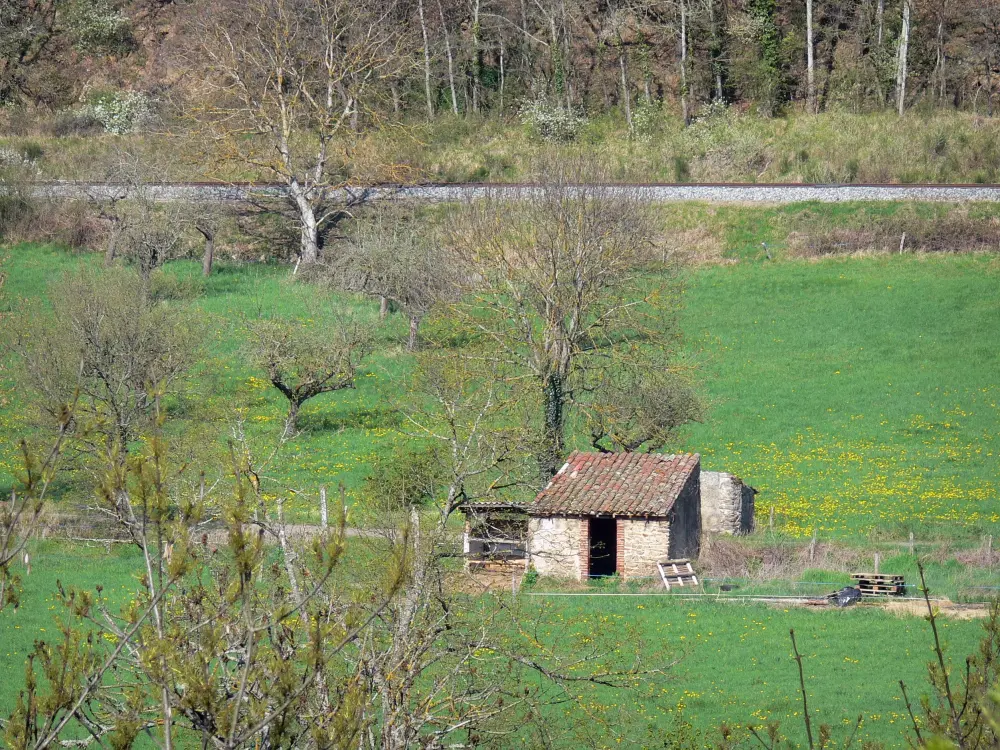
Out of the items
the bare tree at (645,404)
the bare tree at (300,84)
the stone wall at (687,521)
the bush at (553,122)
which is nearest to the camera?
the stone wall at (687,521)

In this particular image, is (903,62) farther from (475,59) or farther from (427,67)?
(427,67)

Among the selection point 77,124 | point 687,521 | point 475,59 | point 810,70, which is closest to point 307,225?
point 77,124

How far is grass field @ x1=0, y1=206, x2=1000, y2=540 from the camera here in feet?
111

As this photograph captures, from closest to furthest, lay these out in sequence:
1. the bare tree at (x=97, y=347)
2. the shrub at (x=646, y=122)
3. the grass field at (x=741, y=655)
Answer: the grass field at (x=741, y=655)
the bare tree at (x=97, y=347)
the shrub at (x=646, y=122)

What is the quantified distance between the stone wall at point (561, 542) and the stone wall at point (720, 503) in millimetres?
4588

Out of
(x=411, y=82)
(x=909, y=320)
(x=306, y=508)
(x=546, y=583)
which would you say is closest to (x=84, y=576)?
(x=306, y=508)

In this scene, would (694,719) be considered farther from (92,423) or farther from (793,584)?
(92,423)

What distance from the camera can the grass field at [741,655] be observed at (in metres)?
19.7

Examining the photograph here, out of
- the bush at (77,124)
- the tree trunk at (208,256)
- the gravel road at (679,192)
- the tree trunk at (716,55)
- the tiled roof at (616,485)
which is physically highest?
the tree trunk at (716,55)

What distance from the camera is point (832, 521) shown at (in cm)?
3148

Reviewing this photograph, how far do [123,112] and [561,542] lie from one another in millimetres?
40985

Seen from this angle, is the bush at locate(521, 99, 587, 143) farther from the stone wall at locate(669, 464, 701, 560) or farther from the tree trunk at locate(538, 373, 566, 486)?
the stone wall at locate(669, 464, 701, 560)

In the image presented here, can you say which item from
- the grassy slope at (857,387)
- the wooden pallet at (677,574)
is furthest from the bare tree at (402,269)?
the wooden pallet at (677,574)

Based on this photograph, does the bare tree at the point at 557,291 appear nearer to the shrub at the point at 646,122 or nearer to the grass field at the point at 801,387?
the grass field at the point at 801,387
